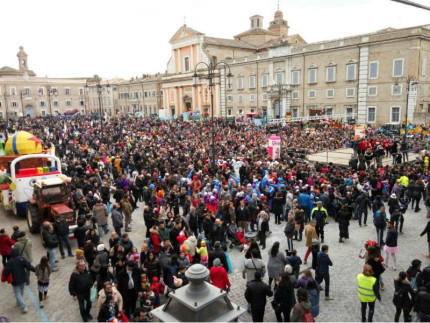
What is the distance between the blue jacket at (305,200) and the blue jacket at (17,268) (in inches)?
328

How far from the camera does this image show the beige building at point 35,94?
71.6 m

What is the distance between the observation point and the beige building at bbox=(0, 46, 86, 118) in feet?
235

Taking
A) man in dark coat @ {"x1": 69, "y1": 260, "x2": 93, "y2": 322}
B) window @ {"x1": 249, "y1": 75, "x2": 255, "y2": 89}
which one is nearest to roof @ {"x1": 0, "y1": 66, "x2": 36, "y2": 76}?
window @ {"x1": 249, "y1": 75, "x2": 255, "y2": 89}

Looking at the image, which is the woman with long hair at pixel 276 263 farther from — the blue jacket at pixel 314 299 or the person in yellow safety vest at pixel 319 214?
the person in yellow safety vest at pixel 319 214

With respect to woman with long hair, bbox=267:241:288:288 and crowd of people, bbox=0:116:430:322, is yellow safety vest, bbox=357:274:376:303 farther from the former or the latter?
woman with long hair, bbox=267:241:288:288

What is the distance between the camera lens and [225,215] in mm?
10547

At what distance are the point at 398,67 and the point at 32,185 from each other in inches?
1298

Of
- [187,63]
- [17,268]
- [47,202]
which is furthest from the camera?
[187,63]

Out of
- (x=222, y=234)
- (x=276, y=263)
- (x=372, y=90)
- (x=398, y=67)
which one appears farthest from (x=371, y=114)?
(x=276, y=263)

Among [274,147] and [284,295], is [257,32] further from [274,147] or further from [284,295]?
[284,295]

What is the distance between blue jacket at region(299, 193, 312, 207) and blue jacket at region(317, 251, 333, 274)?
4502 mm

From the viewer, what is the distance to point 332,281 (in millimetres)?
8211

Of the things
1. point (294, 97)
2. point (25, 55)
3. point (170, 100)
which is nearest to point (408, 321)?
point (294, 97)

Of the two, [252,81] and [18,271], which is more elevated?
[252,81]
